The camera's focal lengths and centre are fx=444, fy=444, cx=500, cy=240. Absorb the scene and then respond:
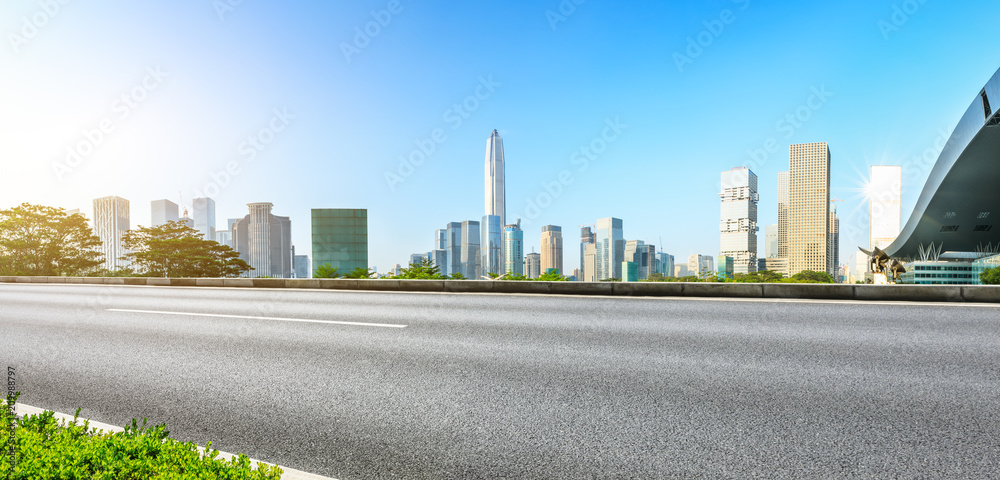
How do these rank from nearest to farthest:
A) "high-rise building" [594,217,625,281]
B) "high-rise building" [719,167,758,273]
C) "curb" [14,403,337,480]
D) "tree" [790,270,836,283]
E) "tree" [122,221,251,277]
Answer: "curb" [14,403,337,480]
"tree" [790,270,836,283]
"tree" [122,221,251,277]
"high-rise building" [594,217,625,281]
"high-rise building" [719,167,758,273]

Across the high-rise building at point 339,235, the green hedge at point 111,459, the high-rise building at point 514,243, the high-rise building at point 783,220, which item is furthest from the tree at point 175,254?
the high-rise building at point 783,220

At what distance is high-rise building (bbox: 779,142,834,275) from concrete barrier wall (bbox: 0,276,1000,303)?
440 feet

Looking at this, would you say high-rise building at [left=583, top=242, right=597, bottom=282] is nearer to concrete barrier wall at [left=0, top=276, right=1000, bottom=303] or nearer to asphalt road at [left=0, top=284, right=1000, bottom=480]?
concrete barrier wall at [left=0, top=276, right=1000, bottom=303]

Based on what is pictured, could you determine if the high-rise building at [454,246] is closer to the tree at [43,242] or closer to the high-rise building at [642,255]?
the high-rise building at [642,255]

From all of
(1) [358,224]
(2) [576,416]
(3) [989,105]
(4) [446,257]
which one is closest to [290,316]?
(2) [576,416]

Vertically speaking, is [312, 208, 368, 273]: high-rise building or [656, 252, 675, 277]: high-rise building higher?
[312, 208, 368, 273]: high-rise building

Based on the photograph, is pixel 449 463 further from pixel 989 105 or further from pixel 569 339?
pixel 989 105

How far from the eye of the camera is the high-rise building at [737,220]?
333 ft

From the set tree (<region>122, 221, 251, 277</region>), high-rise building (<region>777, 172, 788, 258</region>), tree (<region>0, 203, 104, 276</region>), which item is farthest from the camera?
high-rise building (<region>777, 172, 788, 258</region>)

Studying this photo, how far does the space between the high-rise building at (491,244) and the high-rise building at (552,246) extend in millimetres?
11232

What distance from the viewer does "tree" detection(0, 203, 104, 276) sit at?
94.3 feet

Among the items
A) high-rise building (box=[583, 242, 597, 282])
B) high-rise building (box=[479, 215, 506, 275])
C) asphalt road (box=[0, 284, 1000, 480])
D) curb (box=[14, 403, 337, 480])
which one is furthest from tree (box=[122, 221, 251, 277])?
high-rise building (box=[583, 242, 597, 282])

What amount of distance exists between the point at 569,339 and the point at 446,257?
115 m

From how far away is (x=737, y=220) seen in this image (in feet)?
340
